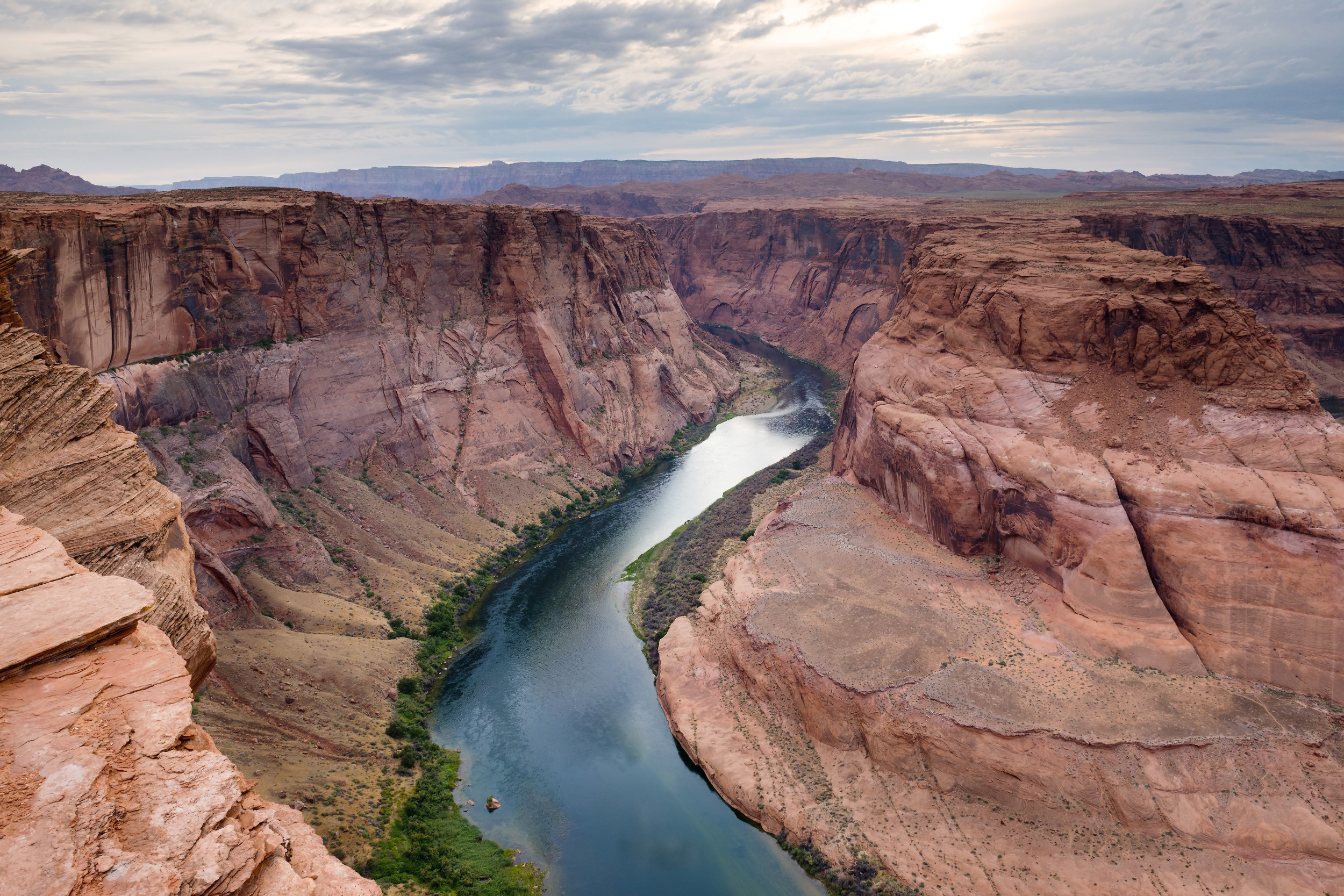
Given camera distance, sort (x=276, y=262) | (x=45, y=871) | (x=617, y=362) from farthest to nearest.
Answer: (x=617, y=362)
(x=276, y=262)
(x=45, y=871)

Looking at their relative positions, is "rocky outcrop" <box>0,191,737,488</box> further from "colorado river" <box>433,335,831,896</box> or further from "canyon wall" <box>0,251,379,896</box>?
"canyon wall" <box>0,251,379,896</box>

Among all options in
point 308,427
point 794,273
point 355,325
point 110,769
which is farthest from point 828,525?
point 794,273

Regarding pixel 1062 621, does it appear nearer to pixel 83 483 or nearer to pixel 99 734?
pixel 99 734

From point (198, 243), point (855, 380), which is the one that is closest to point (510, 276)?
point (198, 243)

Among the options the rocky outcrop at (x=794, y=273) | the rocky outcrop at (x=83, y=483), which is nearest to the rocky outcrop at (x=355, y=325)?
the rocky outcrop at (x=83, y=483)

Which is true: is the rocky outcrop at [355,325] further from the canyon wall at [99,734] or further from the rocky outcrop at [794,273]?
the rocky outcrop at [794,273]

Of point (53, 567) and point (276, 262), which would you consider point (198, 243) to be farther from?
point (53, 567)
